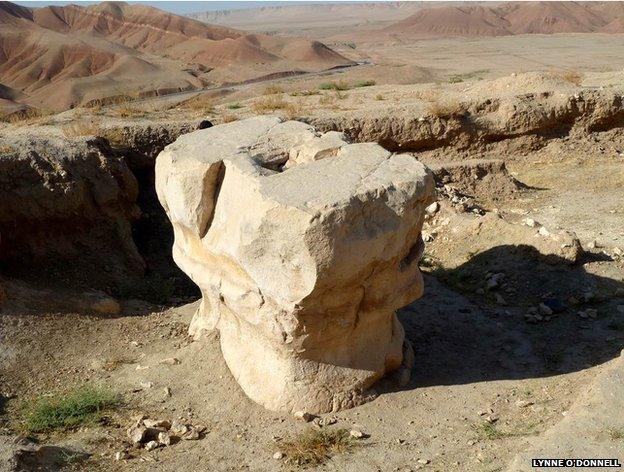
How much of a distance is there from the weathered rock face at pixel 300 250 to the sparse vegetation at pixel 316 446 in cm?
30

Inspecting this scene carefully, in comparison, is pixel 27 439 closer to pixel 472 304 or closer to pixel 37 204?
pixel 37 204

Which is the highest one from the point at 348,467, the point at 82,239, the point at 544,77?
the point at 544,77

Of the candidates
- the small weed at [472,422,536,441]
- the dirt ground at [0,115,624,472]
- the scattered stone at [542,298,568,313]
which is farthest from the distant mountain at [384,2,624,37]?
the small weed at [472,422,536,441]

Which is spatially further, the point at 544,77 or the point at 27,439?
the point at 544,77

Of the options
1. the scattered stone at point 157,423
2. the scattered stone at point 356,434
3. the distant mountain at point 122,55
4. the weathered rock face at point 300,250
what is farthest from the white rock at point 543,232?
the distant mountain at point 122,55

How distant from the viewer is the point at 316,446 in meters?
4.57

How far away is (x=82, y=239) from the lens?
761cm

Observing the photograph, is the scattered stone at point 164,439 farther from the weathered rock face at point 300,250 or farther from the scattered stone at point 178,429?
the weathered rock face at point 300,250

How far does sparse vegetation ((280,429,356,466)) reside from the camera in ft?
14.8

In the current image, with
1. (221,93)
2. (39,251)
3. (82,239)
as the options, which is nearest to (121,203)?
(82,239)

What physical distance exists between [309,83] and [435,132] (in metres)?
16.7

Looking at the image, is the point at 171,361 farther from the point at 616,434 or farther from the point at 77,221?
the point at 616,434

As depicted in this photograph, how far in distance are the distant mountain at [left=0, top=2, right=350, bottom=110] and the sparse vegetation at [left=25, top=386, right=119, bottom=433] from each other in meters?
25.0

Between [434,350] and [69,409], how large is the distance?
301 centimetres
